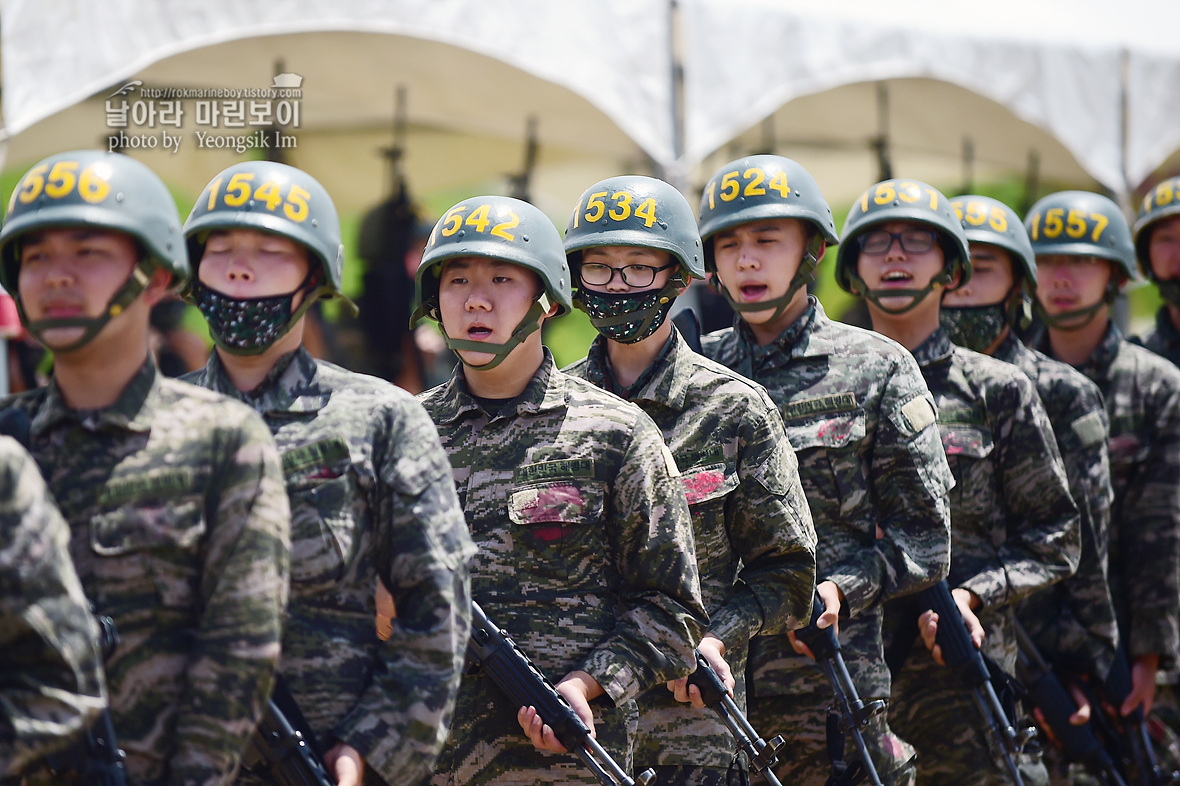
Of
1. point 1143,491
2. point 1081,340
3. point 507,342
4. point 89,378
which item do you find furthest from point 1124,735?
point 89,378

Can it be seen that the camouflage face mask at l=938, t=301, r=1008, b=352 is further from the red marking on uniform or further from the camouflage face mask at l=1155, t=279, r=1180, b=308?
the red marking on uniform

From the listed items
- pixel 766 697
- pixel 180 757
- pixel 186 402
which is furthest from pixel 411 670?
pixel 766 697

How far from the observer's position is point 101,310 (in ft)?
8.85

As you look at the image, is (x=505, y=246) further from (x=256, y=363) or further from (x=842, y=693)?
(x=842, y=693)

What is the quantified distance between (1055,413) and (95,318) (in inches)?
177

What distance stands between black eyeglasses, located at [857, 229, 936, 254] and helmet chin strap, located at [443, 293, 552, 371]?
205 centimetres

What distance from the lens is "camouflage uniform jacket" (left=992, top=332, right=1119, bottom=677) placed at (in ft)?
19.8

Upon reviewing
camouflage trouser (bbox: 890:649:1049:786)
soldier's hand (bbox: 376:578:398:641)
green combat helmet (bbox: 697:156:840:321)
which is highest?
green combat helmet (bbox: 697:156:840:321)

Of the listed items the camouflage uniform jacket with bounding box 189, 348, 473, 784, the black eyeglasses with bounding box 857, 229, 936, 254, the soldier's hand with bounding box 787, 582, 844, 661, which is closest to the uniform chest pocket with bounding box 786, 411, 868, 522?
the soldier's hand with bounding box 787, 582, 844, 661

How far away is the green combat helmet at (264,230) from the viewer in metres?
3.25

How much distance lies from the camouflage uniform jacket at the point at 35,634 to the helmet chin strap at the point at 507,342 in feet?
4.87

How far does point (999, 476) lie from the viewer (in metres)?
5.49

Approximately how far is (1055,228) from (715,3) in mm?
2545

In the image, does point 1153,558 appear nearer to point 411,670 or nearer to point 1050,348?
point 1050,348
